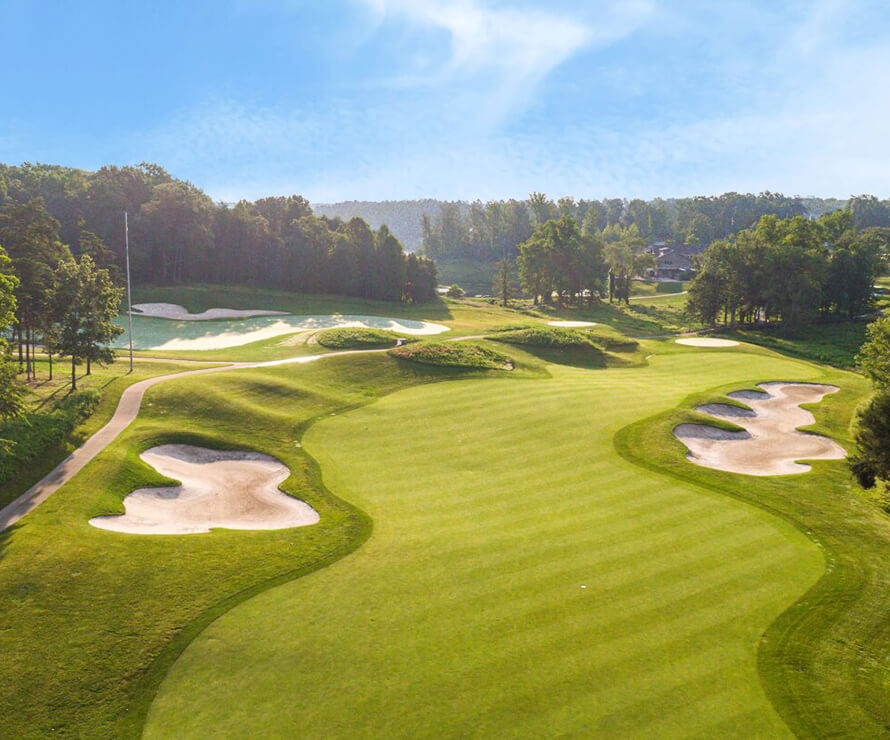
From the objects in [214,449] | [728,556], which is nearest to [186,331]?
[214,449]

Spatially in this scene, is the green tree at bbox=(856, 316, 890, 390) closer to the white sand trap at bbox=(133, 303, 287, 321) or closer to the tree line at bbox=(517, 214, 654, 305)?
the white sand trap at bbox=(133, 303, 287, 321)

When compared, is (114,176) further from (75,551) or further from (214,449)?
(75,551)

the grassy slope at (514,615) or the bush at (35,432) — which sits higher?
the bush at (35,432)

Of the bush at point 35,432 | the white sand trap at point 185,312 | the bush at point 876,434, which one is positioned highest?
the white sand trap at point 185,312

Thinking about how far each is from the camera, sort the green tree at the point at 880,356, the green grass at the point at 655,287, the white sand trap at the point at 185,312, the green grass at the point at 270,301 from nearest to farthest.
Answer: the green tree at the point at 880,356 → the white sand trap at the point at 185,312 → the green grass at the point at 270,301 → the green grass at the point at 655,287

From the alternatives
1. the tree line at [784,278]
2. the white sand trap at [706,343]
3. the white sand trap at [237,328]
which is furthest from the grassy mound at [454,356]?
the tree line at [784,278]

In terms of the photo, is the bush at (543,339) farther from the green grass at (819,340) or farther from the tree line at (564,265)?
the tree line at (564,265)
